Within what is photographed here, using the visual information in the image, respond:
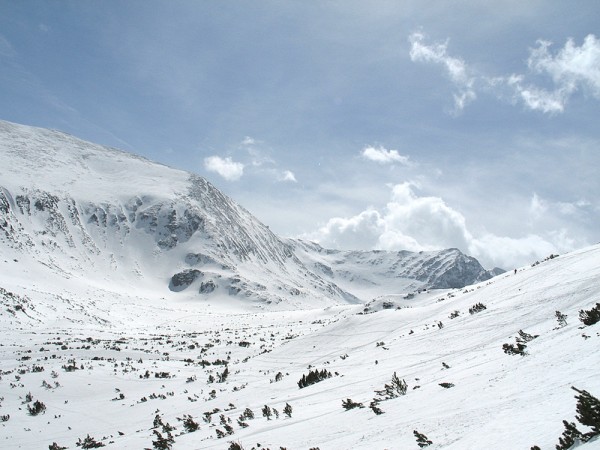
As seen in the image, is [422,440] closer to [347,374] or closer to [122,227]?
[347,374]

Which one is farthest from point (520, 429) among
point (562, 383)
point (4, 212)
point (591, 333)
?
point (4, 212)

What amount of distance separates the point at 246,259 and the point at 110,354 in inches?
5278

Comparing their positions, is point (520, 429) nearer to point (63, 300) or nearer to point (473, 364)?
point (473, 364)

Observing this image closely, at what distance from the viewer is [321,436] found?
7.28m

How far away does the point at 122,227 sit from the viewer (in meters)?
134

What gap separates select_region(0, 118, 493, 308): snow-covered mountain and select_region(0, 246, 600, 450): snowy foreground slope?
66.2 meters

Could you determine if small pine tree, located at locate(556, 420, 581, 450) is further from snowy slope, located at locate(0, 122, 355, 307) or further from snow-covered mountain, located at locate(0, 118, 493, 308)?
snowy slope, located at locate(0, 122, 355, 307)

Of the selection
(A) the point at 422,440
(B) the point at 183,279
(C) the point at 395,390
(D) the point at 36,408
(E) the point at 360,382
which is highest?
(B) the point at 183,279

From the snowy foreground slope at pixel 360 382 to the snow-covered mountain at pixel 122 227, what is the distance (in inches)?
2608

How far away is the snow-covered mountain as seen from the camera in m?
106

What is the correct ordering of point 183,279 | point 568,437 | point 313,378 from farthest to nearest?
point 183,279
point 313,378
point 568,437

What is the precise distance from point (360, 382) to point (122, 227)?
137 m

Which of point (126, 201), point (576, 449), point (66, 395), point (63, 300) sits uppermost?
point (126, 201)

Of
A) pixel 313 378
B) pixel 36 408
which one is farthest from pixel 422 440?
pixel 36 408
